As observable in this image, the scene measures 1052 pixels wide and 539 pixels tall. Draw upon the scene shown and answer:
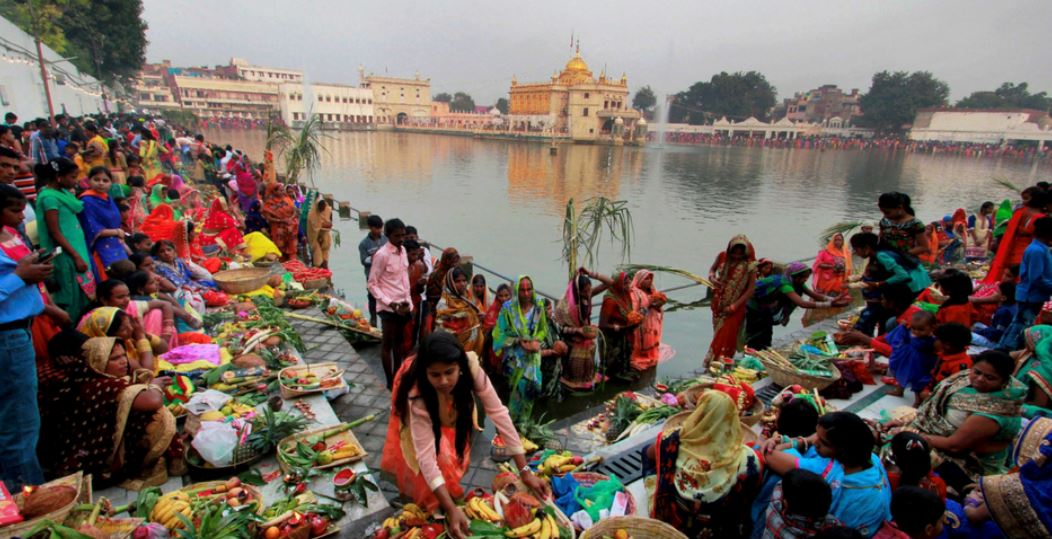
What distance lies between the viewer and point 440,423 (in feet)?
8.67

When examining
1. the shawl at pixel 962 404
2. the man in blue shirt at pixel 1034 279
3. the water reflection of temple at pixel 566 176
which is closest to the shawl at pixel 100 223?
the shawl at pixel 962 404

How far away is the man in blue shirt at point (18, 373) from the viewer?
102 inches

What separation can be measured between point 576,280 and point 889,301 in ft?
10.7

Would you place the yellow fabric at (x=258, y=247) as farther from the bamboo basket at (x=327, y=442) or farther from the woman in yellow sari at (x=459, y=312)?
the bamboo basket at (x=327, y=442)

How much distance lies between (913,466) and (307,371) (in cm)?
431

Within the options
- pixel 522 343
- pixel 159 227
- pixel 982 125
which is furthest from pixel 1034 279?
pixel 982 125

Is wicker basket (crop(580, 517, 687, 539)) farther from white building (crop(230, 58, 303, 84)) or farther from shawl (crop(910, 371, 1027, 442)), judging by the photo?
white building (crop(230, 58, 303, 84))

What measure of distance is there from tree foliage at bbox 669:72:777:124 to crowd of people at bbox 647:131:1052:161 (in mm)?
6266

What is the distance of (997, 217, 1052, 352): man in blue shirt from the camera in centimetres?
423

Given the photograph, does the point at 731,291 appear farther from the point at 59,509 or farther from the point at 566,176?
the point at 566,176

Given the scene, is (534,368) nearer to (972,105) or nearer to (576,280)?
(576,280)

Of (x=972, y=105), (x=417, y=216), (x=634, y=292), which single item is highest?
(x=972, y=105)

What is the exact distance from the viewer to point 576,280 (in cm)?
496

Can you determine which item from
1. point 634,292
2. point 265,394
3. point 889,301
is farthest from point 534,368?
point 889,301
